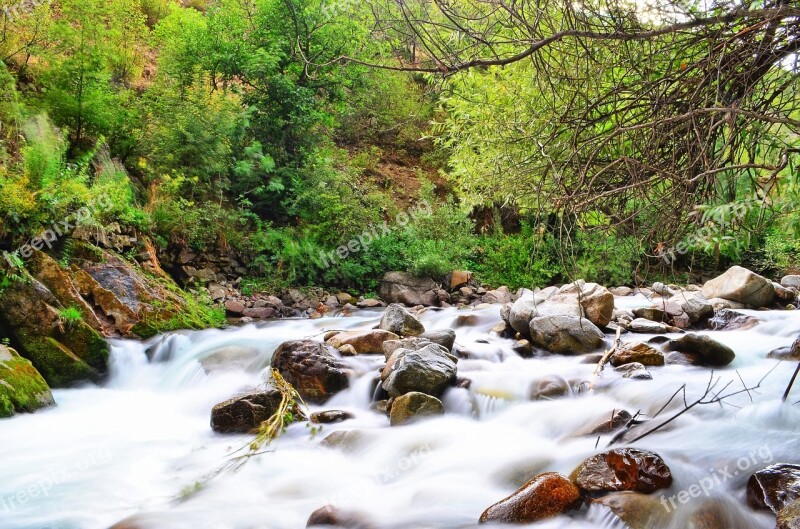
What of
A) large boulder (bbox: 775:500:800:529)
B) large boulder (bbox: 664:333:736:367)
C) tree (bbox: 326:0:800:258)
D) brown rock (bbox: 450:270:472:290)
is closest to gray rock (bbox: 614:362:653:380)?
large boulder (bbox: 664:333:736:367)

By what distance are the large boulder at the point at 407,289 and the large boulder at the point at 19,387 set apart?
7.64m

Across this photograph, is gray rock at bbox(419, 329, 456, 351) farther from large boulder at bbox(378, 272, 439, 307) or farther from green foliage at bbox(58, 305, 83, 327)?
large boulder at bbox(378, 272, 439, 307)

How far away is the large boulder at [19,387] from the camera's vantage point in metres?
5.01

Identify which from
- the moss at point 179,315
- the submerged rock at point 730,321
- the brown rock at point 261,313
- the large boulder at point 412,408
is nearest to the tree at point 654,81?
the large boulder at point 412,408

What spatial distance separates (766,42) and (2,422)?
21.1 ft

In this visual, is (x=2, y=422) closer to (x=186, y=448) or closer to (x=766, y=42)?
(x=186, y=448)

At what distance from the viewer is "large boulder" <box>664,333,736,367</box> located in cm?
578

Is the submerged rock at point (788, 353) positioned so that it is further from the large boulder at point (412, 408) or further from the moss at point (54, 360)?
the moss at point (54, 360)

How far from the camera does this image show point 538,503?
3.07m

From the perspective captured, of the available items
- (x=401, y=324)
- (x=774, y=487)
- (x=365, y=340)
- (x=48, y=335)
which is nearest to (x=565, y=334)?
(x=401, y=324)

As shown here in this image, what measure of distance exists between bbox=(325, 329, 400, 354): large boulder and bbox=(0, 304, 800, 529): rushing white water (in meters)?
0.39

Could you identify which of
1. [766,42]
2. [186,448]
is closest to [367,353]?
[186,448]

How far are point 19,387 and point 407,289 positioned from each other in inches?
324

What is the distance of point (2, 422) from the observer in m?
4.86
